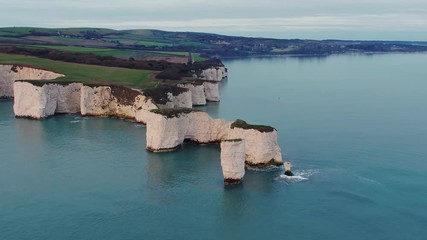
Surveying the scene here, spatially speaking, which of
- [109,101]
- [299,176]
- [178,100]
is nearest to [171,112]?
[299,176]

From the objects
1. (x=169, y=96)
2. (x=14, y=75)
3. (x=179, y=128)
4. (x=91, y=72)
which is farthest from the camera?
(x=14, y=75)

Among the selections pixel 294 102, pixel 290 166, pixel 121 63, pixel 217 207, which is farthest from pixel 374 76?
pixel 217 207

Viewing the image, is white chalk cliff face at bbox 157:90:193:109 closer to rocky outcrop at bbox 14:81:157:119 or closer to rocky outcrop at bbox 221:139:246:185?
rocky outcrop at bbox 14:81:157:119

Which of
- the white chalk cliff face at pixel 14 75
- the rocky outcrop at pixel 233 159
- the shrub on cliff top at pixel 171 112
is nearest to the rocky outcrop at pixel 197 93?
the white chalk cliff face at pixel 14 75

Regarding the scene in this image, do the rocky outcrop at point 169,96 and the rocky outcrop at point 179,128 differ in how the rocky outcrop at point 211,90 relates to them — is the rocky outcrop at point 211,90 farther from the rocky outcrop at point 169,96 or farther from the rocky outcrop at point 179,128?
the rocky outcrop at point 179,128

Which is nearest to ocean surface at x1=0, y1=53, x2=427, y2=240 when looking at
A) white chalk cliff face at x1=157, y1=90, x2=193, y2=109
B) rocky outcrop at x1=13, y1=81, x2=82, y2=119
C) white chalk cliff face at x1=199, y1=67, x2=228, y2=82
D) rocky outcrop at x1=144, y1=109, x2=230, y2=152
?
rocky outcrop at x1=144, y1=109, x2=230, y2=152

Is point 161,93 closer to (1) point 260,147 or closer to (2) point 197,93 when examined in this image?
(2) point 197,93
